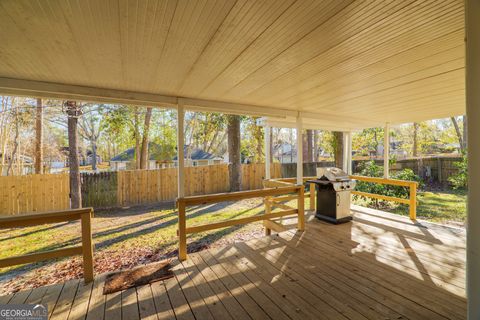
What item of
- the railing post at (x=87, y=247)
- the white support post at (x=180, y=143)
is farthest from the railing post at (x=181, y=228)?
the railing post at (x=87, y=247)

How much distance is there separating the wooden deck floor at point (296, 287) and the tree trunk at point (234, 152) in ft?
20.0

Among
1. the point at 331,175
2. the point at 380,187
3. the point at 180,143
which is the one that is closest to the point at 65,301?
the point at 180,143

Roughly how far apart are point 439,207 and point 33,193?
520 inches

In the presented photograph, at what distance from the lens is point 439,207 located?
23.8 feet

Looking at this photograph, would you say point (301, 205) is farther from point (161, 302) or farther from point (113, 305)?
point (113, 305)

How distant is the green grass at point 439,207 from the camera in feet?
20.1

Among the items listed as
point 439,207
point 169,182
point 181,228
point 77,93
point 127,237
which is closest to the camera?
point 77,93

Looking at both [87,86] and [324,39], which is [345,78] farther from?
[87,86]

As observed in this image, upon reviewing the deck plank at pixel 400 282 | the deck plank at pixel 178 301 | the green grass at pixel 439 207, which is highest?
the deck plank at pixel 178 301

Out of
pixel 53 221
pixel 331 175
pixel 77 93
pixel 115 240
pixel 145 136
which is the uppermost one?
pixel 145 136

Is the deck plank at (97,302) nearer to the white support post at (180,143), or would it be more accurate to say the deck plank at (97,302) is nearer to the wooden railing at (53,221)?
the wooden railing at (53,221)

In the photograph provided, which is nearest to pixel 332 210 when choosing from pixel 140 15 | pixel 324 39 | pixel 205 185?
pixel 324 39

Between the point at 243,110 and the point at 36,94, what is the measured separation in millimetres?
3020

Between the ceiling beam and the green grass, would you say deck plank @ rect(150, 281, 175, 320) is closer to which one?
the ceiling beam
